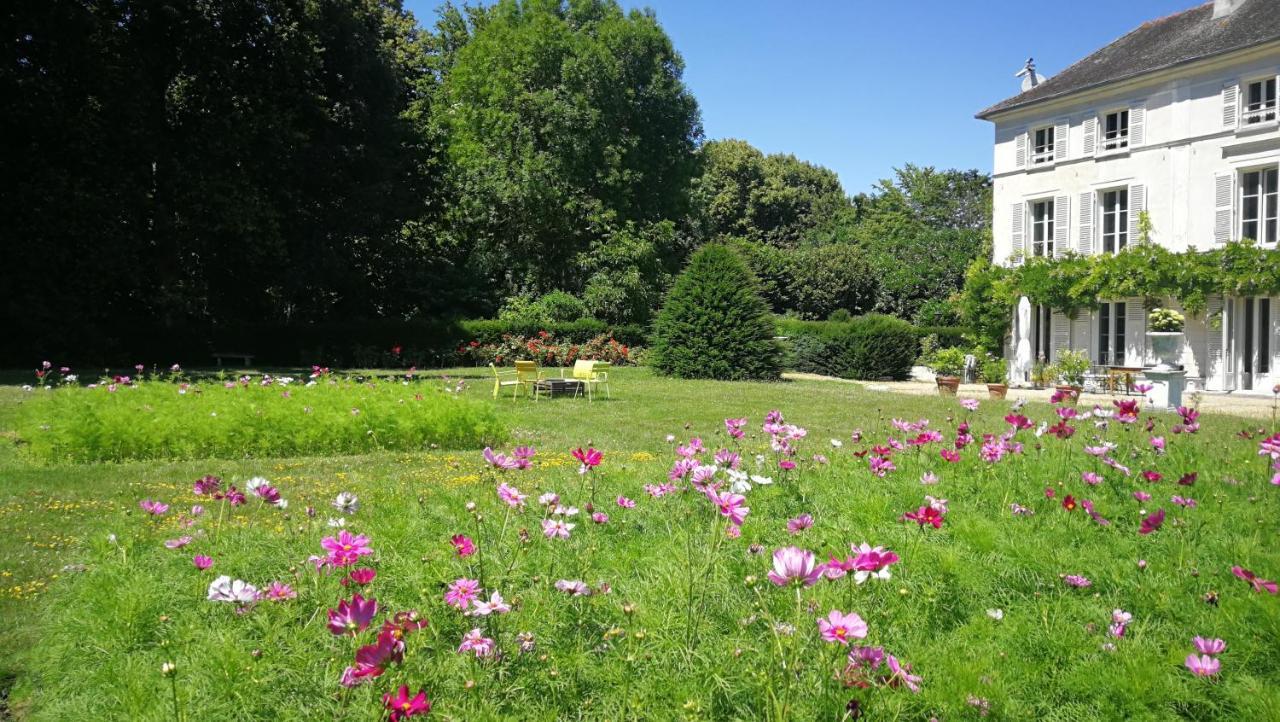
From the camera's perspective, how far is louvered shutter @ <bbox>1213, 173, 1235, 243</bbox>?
747 inches

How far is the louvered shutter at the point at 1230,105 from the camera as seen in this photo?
1894cm

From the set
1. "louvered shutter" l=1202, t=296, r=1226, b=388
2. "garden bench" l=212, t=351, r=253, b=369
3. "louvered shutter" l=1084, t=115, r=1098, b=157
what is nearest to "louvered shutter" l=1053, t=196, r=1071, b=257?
"louvered shutter" l=1084, t=115, r=1098, b=157

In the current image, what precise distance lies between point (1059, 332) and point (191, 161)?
2275cm

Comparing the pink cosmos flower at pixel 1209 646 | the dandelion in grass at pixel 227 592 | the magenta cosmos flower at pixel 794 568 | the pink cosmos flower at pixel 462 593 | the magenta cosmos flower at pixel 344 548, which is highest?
the magenta cosmos flower at pixel 794 568

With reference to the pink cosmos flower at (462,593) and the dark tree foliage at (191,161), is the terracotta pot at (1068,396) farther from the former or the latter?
the dark tree foliage at (191,161)

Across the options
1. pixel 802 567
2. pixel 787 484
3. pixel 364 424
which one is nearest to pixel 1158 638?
pixel 802 567

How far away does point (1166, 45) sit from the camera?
21.3m

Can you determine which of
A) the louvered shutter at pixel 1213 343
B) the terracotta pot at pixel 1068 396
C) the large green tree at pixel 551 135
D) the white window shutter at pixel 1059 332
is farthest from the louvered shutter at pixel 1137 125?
the large green tree at pixel 551 135

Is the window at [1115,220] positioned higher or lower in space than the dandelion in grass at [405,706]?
higher

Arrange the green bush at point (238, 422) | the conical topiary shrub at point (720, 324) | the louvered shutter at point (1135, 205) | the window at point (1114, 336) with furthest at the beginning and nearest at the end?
the window at point (1114, 336) < the louvered shutter at point (1135, 205) < the conical topiary shrub at point (720, 324) < the green bush at point (238, 422)

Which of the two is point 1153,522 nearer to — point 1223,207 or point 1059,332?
point 1223,207

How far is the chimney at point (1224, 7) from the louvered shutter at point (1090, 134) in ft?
12.1

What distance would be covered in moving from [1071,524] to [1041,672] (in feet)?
5.46

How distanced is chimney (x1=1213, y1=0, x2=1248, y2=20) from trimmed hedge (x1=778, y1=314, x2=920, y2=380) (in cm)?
1082
